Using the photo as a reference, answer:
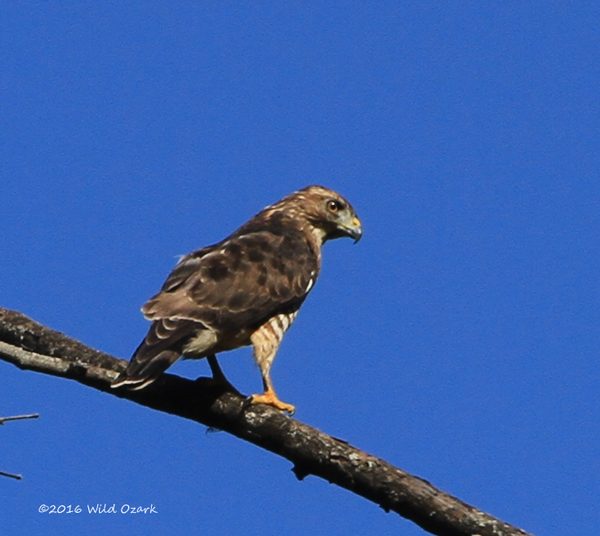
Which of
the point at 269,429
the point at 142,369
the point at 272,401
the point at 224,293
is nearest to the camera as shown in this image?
the point at 269,429

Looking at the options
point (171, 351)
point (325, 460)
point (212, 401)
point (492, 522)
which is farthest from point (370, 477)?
point (171, 351)

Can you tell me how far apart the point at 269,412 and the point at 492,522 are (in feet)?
4.06

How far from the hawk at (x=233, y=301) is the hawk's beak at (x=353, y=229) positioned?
52 centimetres

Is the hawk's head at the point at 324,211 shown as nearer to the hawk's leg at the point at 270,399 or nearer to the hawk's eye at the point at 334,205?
the hawk's eye at the point at 334,205

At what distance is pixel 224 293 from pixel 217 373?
57cm

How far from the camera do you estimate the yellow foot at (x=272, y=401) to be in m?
5.86

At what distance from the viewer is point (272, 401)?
20.3 ft

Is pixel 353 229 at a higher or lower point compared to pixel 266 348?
higher

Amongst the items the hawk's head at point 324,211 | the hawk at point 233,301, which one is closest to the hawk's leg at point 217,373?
the hawk at point 233,301

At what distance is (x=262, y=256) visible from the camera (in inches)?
281

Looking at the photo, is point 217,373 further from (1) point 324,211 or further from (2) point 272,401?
(1) point 324,211

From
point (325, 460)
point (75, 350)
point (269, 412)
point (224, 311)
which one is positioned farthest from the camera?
point (224, 311)

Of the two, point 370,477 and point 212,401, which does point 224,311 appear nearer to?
point 212,401

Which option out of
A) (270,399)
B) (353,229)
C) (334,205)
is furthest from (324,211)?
(270,399)
